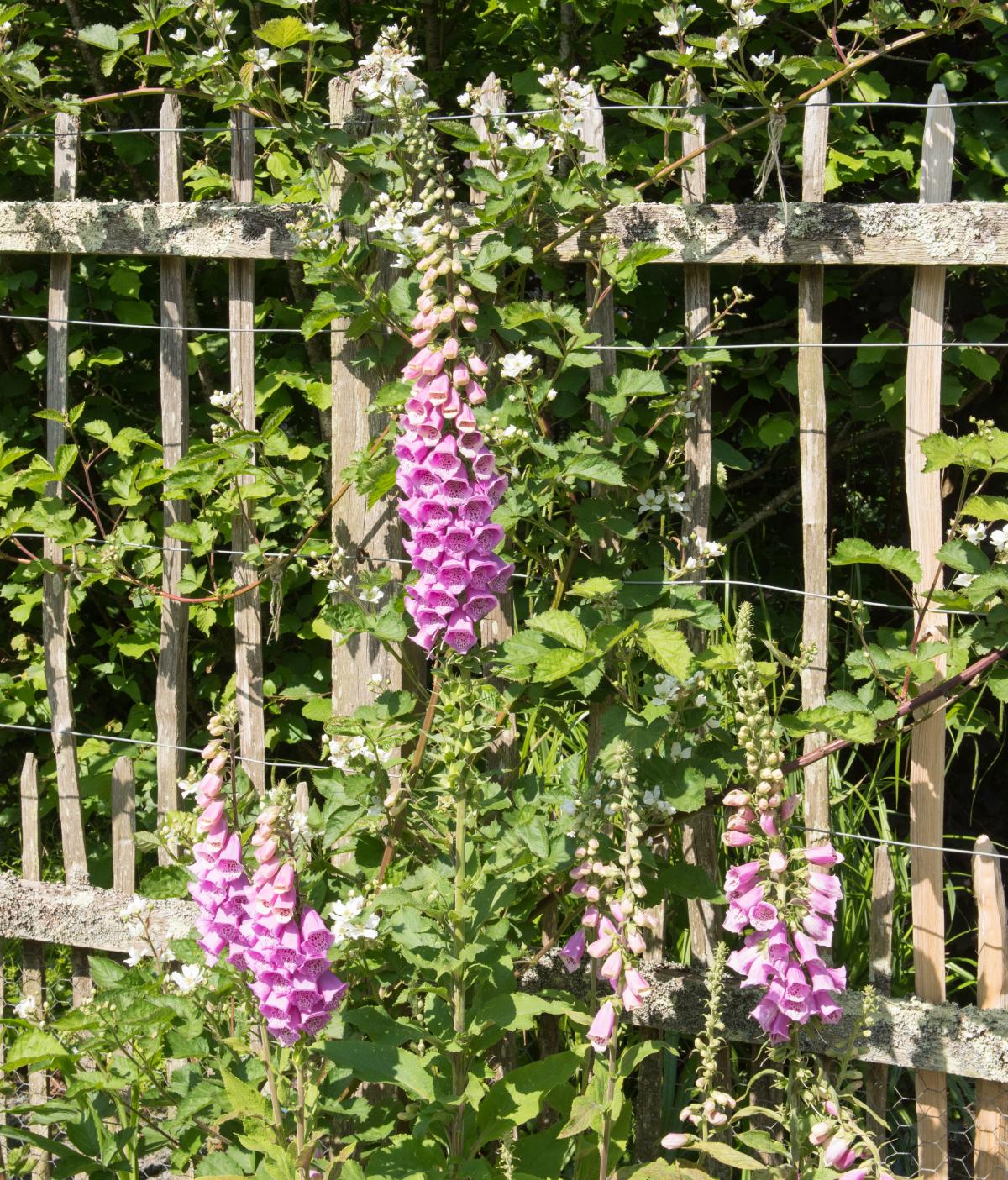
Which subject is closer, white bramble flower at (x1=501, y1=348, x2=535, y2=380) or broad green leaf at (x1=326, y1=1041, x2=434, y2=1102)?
broad green leaf at (x1=326, y1=1041, x2=434, y2=1102)

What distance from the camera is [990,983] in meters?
2.67

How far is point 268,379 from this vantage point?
337 cm

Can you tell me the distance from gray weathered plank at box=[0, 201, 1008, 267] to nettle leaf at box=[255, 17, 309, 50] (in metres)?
0.36

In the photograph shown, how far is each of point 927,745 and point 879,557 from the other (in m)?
0.47

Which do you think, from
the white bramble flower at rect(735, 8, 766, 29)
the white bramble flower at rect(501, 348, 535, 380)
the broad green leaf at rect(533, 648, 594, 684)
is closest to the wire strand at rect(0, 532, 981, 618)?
the broad green leaf at rect(533, 648, 594, 684)

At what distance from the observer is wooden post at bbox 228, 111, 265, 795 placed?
292cm

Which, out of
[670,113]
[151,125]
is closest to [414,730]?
[670,113]

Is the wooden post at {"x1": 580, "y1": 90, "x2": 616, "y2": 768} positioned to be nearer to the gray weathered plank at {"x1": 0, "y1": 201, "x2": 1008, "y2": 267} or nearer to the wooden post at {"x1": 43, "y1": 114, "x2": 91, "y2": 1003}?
the gray weathered plank at {"x1": 0, "y1": 201, "x2": 1008, "y2": 267}

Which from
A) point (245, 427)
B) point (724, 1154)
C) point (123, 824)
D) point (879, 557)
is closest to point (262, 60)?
point (245, 427)

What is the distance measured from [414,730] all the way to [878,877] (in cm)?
106

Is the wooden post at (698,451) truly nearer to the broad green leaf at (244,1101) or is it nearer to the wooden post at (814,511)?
the wooden post at (814,511)

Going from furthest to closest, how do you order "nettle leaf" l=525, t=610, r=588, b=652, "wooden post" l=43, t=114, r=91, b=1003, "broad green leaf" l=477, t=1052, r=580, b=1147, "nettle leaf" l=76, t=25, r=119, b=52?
"wooden post" l=43, t=114, r=91, b=1003 < "nettle leaf" l=76, t=25, r=119, b=52 < "nettle leaf" l=525, t=610, r=588, b=652 < "broad green leaf" l=477, t=1052, r=580, b=1147

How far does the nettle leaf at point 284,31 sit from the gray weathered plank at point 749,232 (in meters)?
0.36

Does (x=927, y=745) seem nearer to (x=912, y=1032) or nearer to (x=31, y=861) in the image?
(x=912, y=1032)
